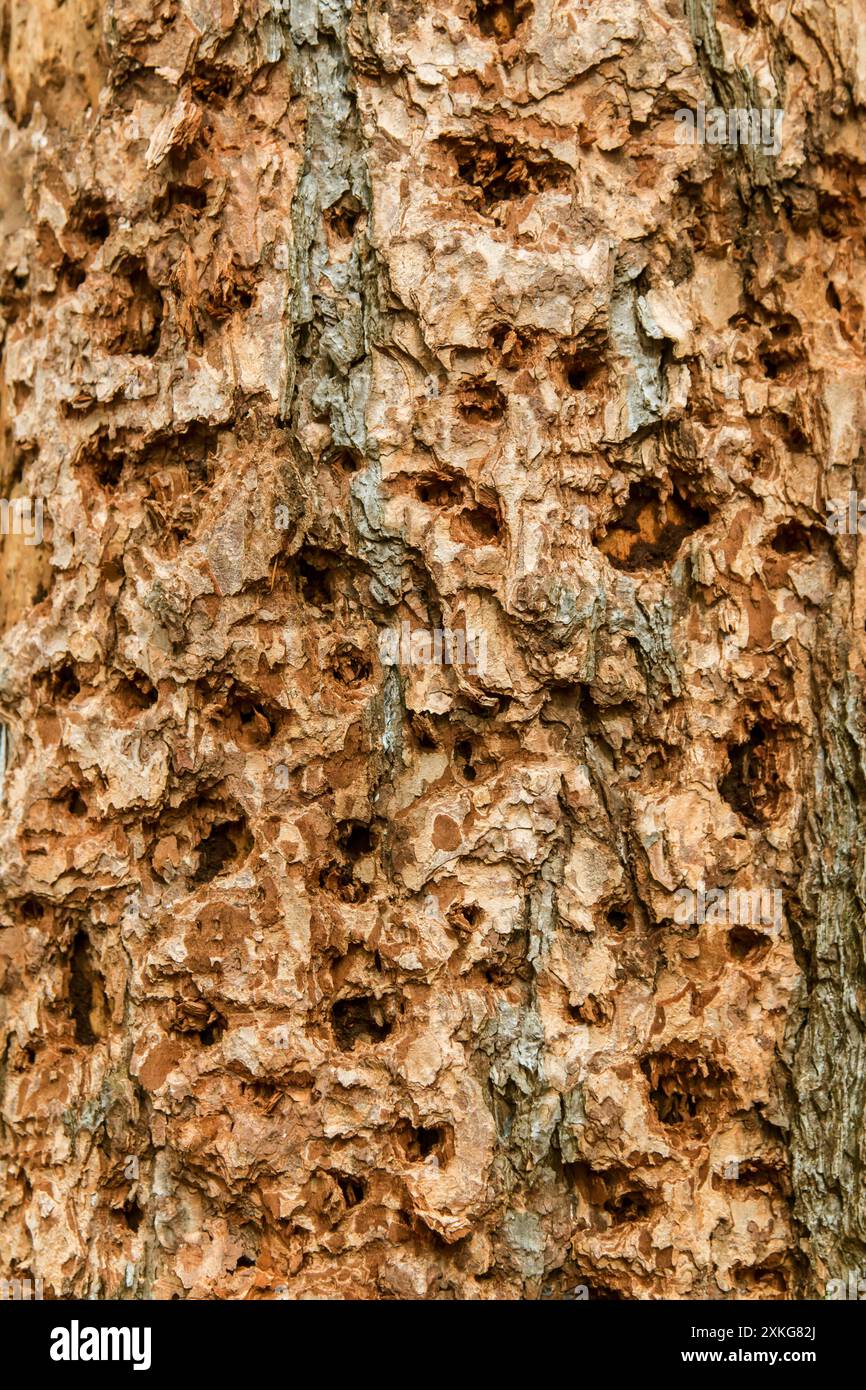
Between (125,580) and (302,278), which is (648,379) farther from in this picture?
(125,580)

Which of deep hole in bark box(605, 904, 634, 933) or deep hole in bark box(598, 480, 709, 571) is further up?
deep hole in bark box(598, 480, 709, 571)

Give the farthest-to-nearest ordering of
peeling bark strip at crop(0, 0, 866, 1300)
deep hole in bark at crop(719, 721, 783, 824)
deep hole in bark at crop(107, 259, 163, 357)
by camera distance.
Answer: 1. deep hole in bark at crop(107, 259, 163, 357)
2. deep hole in bark at crop(719, 721, 783, 824)
3. peeling bark strip at crop(0, 0, 866, 1300)

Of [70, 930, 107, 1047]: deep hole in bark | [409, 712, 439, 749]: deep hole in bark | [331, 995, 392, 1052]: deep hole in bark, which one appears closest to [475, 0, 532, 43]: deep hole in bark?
[409, 712, 439, 749]: deep hole in bark

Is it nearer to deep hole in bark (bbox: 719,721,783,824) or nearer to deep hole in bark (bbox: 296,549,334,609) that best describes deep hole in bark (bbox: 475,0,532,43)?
deep hole in bark (bbox: 296,549,334,609)

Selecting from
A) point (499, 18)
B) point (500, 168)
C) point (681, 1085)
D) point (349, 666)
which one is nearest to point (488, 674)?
point (349, 666)

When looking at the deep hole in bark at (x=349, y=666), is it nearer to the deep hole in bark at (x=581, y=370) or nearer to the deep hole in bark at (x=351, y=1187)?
the deep hole in bark at (x=581, y=370)

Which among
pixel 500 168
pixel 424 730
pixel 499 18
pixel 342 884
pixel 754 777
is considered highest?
pixel 499 18

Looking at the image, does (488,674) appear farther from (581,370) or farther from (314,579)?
(581,370)

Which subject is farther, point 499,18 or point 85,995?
point 85,995
